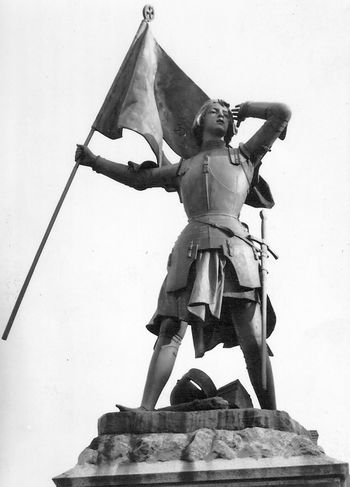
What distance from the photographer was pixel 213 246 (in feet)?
36.4

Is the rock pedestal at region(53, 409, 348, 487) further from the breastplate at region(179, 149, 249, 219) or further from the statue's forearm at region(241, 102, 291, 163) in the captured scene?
the statue's forearm at region(241, 102, 291, 163)

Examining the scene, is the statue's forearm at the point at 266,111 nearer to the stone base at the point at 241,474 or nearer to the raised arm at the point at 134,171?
the raised arm at the point at 134,171

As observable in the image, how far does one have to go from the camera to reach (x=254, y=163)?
11875 millimetres

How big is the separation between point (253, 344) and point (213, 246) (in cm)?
100

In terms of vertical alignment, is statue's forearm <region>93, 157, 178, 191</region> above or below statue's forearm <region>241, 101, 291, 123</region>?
below

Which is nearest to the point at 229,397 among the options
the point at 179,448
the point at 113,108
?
the point at 179,448

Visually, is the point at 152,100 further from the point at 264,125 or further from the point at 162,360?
the point at 162,360

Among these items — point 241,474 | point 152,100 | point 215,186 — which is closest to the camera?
point 241,474

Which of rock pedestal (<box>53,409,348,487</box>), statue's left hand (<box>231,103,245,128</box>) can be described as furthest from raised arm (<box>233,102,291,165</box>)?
rock pedestal (<box>53,409,348,487</box>)

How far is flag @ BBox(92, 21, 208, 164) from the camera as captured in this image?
40.4 feet

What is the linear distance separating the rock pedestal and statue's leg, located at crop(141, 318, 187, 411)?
48cm

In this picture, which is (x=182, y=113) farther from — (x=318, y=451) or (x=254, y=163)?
(x=318, y=451)

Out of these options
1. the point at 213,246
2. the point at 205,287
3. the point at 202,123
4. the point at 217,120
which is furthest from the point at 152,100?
the point at 205,287

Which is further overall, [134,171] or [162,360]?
[134,171]
